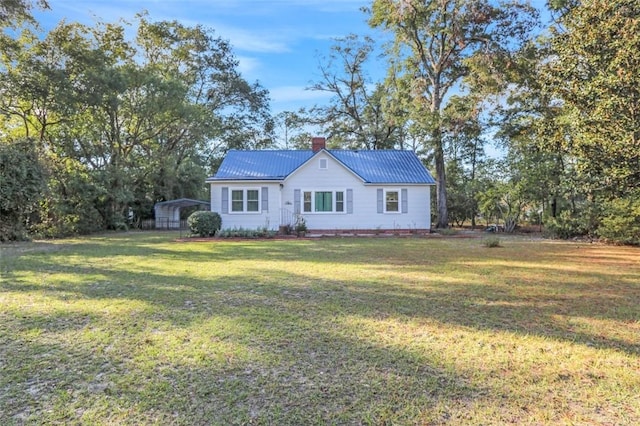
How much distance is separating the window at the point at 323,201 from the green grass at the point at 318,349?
12184mm

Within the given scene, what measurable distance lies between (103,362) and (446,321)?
3512mm

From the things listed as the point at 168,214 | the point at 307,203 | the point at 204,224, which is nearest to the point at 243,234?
the point at 204,224

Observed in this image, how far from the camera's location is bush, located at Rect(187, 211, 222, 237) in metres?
16.9

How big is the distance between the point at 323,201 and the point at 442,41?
1171cm

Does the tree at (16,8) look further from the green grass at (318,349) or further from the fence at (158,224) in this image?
the fence at (158,224)

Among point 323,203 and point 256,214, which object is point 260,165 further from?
point 323,203

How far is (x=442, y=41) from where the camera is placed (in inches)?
856

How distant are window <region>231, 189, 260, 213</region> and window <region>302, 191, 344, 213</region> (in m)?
A: 2.36

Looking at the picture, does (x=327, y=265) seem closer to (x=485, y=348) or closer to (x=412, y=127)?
(x=485, y=348)

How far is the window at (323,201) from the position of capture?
1928 cm

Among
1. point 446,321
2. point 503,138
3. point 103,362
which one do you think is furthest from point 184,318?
point 503,138

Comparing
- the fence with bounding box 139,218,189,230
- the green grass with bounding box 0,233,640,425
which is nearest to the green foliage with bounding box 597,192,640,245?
the green grass with bounding box 0,233,640,425

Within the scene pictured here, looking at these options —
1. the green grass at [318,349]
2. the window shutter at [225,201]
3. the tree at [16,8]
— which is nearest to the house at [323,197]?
the window shutter at [225,201]

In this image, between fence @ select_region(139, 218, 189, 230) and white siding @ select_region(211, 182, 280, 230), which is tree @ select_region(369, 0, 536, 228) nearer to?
white siding @ select_region(211, 182, 280, 230)
